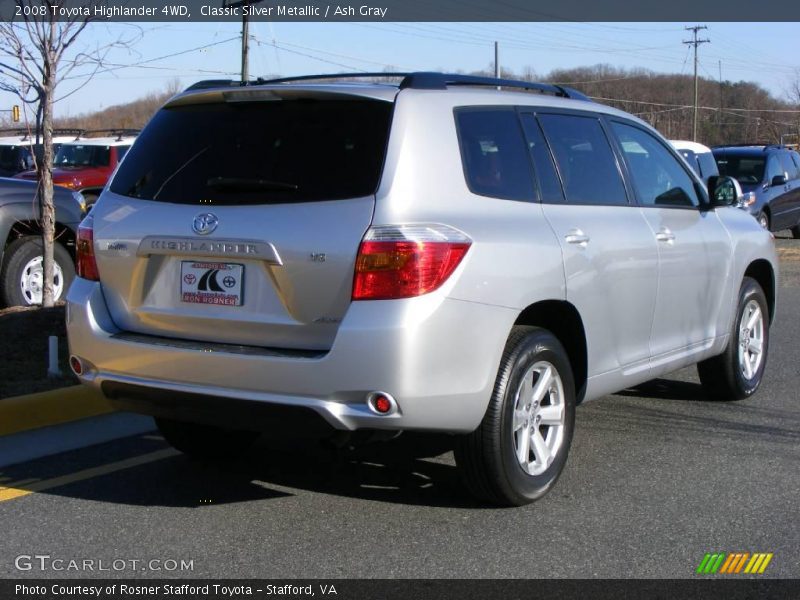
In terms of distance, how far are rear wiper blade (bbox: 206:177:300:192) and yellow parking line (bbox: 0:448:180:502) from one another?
1.75 metres

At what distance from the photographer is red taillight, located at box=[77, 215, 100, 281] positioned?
15.7ft

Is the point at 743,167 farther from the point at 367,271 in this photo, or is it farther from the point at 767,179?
the point at 367,271

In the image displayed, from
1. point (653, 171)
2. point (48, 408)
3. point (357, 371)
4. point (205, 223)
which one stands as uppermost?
point (653, 171)

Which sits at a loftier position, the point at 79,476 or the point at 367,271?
the point at 367,271

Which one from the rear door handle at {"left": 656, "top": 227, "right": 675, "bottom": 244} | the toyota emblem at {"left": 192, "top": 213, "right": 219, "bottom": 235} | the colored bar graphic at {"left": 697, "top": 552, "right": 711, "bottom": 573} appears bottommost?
the colored bar graphic at {"left": 697, "top": 552, "right": 711, "bottom": 573}

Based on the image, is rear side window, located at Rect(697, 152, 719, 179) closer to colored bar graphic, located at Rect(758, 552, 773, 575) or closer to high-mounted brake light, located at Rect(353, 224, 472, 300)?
colored bar graphic, located at Rect(758, 552, 773, 575)

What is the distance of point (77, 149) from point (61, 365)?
591 inches

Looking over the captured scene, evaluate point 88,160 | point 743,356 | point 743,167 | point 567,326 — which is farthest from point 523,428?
point 88,160

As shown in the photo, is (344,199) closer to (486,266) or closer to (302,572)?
(486,266)

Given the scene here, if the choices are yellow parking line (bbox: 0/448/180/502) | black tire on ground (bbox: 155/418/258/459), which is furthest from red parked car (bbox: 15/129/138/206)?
black tire on ground (bbox: 155/418/258/459)

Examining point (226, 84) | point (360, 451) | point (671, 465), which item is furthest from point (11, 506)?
point (671, 465)

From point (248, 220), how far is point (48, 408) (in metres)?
2.59

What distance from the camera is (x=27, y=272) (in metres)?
9.55
